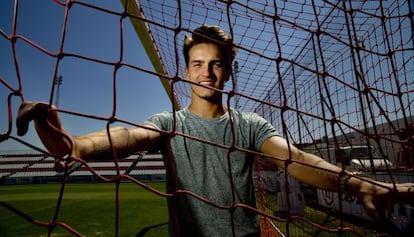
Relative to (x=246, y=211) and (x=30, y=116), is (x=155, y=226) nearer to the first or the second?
(x=246, y=211)

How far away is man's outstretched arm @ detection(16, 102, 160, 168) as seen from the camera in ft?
2.51

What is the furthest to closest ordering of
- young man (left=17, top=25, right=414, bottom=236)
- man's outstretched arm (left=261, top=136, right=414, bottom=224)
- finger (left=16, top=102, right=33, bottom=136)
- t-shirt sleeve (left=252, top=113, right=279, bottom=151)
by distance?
1. t-shirt sleeve (left=252, top=113, right=279, bottom=151)
2. man's outstretched arm (left=261, top=136, right=414, bottom=224)
3. young man (left=17, top=25, right=414, bottom=236)
4. finger (left=16, top=102, right=33, bottom=136)

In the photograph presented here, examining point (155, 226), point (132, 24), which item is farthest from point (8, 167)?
point (132, 24)

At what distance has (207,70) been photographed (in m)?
1.43

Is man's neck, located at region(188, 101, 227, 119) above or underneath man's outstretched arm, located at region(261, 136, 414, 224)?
above

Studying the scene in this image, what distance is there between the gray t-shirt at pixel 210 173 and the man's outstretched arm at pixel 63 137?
8.2 inches

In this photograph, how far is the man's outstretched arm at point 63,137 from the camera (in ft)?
2.51

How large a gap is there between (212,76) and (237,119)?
10.7 inches

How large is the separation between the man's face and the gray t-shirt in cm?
14

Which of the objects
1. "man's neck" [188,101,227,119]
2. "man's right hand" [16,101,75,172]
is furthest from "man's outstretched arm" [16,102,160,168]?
"man's neck" [188,101,227,119]

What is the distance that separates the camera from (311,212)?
5.90 m

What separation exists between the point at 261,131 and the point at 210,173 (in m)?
0.36

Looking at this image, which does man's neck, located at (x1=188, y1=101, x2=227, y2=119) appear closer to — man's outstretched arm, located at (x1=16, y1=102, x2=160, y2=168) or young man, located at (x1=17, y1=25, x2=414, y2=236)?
young man, located at (x1=17, y1=25, x2=414, y2=236)

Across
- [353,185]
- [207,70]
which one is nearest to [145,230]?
[207,70]
